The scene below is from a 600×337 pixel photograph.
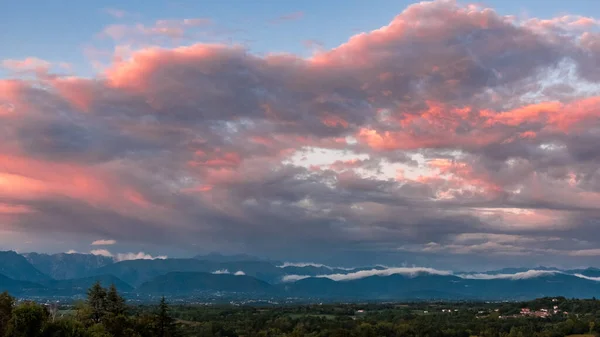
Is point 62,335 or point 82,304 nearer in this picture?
point 62,335

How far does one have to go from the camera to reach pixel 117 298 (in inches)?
5620

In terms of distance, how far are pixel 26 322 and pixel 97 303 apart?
24506mm

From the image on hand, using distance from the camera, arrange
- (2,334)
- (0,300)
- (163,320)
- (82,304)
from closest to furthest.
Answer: (2,334) → (0,300) → (163,320) → (82,304)


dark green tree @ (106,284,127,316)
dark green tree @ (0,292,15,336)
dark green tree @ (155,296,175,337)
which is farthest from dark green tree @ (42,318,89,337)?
dark green tree @ (155,296,175,337)

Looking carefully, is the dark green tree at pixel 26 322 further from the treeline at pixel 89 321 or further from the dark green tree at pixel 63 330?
the dark green tree at pixel 63 330

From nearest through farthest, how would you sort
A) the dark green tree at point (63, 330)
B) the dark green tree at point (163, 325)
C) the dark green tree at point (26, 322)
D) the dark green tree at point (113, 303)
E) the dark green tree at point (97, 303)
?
the dark green tree at point (26, 322) < the dark green tree at point (63, 330) < the dark green tree at point (163, 325) < the dark green tree at point (97, 303) < the dark green tree at point (113, 303)

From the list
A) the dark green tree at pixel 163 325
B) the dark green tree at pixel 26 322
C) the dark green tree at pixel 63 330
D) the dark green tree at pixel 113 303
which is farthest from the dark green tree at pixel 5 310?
the dark green tree at pixel 163 325

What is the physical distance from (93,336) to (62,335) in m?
6.00

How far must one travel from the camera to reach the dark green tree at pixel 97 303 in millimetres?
139750

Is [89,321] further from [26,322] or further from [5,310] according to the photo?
[26,322]

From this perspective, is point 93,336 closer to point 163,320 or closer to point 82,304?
point 163,320

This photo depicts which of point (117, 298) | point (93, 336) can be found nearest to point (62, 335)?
point (93, 336)

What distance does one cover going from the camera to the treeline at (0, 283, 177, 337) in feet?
384

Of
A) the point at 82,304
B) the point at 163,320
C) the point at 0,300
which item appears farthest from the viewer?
the point at 82,304
